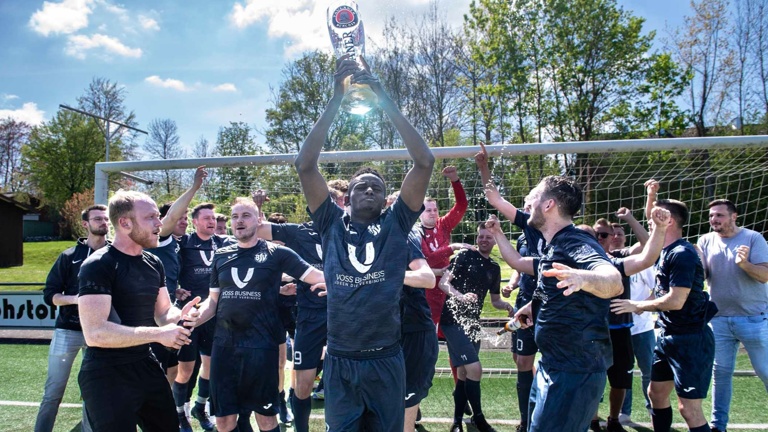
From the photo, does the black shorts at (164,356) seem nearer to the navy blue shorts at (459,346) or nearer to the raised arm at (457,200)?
the navy blue shorts at (459,346)

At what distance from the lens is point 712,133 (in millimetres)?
22219

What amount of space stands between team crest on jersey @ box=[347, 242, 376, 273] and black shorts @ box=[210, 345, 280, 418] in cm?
149

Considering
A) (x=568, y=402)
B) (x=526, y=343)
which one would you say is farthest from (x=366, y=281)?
(x=526, y=343)

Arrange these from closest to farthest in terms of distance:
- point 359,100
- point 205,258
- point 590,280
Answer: point 590,280 → point 359,100 → point 205,258

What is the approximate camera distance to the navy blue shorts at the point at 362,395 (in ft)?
9.28

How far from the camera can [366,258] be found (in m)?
2.93

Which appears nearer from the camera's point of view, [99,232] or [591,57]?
[99,232]

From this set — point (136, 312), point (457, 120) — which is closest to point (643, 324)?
point (136, 312)

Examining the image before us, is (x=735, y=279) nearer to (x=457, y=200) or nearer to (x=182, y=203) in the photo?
(x=457, y=200)

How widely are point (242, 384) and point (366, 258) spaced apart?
1708mm

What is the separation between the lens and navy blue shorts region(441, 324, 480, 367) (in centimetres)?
509

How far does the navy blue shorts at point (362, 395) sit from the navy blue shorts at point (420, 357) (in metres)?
1.24

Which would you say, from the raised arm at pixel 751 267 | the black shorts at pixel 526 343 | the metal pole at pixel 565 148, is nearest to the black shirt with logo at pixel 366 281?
the metal pole at pixel 565 148

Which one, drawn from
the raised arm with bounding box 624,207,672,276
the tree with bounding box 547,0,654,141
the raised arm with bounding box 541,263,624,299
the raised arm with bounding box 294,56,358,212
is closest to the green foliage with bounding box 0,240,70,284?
the raised arm with bounding box 294,56,358,212
